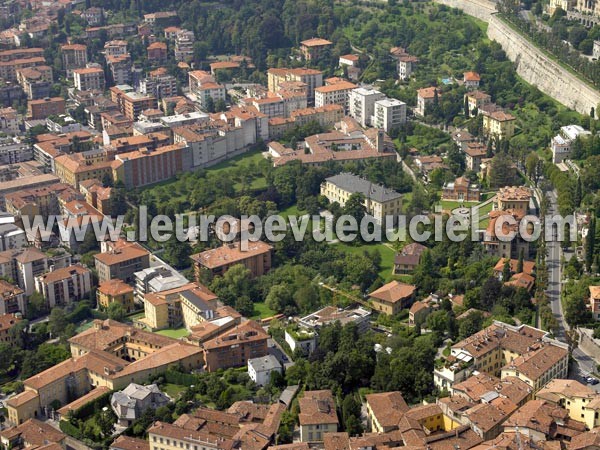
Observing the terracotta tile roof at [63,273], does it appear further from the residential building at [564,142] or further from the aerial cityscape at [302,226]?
the residential building at [564,142]

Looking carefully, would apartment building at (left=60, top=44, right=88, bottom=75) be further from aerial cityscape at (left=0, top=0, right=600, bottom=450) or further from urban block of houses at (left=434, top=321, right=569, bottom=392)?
urban block of houses at (left=434, top=321, right=569, bottom=392)

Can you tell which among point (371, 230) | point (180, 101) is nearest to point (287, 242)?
point (371, 230)

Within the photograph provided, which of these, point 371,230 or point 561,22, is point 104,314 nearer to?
point 371,230

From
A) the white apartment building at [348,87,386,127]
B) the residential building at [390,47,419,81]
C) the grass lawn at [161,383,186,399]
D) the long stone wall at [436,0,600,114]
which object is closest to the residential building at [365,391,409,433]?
the grass lawn at [161,383,186,399]

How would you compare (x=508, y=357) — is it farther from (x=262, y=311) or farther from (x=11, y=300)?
(x=11, y=300)

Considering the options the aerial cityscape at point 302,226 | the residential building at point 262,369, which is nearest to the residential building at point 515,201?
the aerial cityscape at point 302,226
